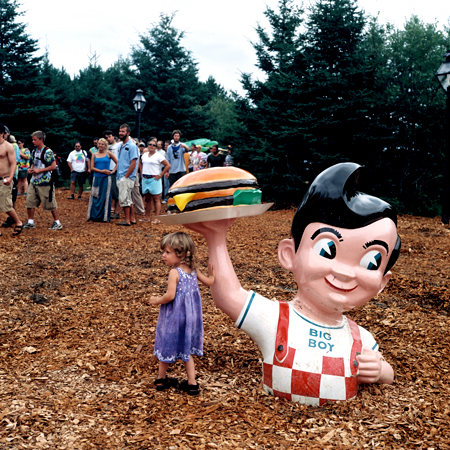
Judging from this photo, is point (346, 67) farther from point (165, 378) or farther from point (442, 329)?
point (165, 378)

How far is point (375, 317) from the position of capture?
4602 millimetres

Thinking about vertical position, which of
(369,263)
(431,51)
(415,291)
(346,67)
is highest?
(431,51)

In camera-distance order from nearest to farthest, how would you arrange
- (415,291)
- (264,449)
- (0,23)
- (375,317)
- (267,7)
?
(264,449) < (375,317) < (415,291) < (267,7) < (0,23)

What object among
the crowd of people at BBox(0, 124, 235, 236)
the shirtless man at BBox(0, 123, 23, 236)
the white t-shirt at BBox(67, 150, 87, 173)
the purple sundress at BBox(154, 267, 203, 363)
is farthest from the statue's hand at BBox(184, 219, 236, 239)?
the white t-shirt at BBox(67, 150, 87, 173)

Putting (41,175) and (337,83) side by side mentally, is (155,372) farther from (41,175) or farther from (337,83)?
(337,83)

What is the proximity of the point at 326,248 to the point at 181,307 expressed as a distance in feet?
3.24

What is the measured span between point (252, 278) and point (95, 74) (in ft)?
92.8

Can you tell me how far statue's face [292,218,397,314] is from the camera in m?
2.80

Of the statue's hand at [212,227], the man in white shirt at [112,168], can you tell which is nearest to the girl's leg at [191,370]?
the statue's hand at [212,227]

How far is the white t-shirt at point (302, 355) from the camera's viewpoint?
2836 millimetres

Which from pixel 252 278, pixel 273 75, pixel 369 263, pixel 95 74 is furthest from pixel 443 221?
pixel 95 74

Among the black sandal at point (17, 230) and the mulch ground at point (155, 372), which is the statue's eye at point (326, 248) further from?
the black sandal at point (17, 230)

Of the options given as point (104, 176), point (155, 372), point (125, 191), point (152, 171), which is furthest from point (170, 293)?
point (104, 176)

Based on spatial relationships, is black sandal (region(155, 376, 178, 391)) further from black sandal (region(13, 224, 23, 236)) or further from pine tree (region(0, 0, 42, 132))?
pine tree (region(0, 0, 42, 132))
